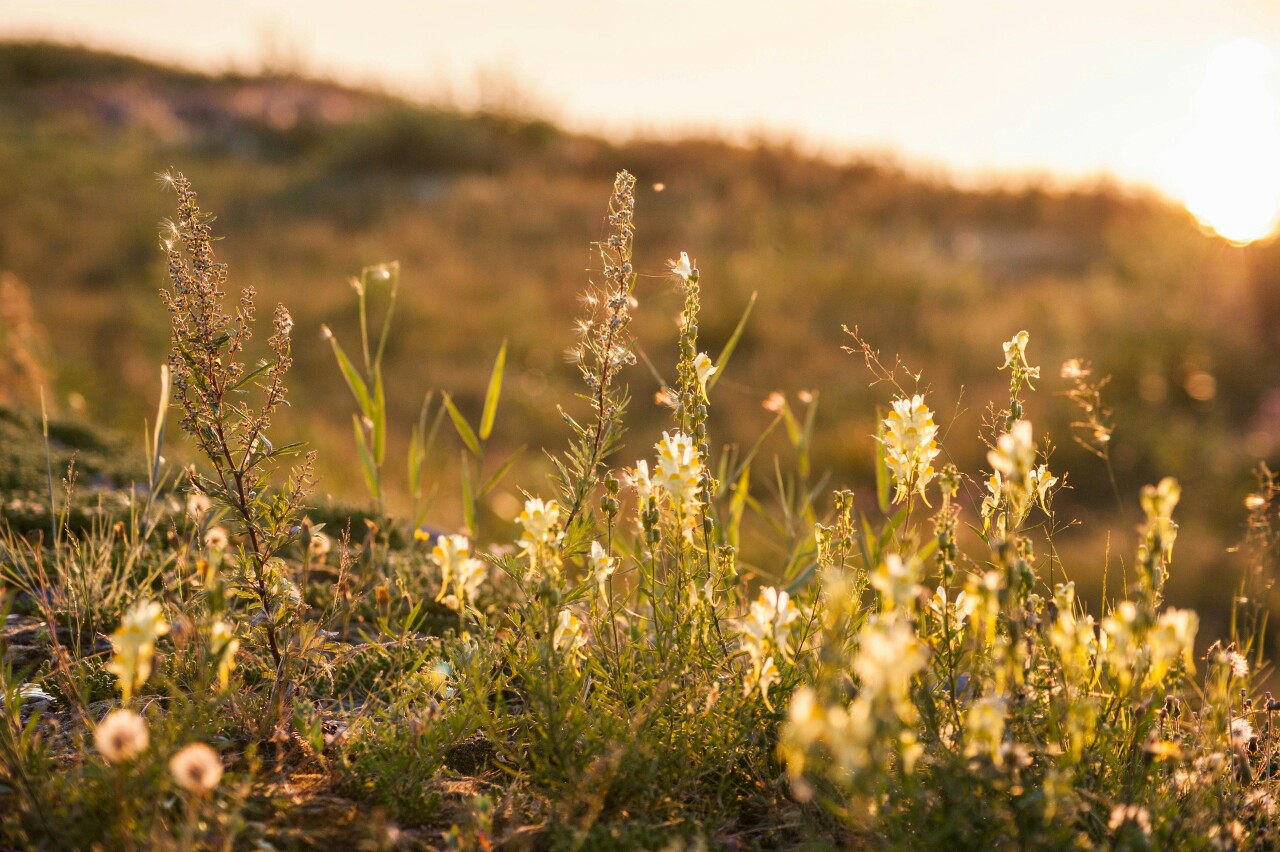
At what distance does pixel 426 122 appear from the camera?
62.2ft

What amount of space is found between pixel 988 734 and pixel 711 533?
1125 mm

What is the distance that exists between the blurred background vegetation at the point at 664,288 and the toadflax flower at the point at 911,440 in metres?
1.54

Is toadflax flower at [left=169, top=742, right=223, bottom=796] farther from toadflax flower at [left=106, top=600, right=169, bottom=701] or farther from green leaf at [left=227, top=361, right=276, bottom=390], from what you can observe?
green leaf at [left=227, top=361, right=276, bottom=390]

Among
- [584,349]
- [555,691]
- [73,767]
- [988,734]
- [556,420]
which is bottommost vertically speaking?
[556,420]

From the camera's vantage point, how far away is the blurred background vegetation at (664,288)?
7.76 metres

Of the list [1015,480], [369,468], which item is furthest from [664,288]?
[1015,480]

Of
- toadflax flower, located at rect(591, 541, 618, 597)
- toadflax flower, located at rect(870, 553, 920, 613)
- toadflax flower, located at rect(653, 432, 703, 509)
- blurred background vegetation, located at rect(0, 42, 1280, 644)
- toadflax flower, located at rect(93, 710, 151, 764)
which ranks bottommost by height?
blurred background vegetation, located at rect(0, 42, 1280, 644)

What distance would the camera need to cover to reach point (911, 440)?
6.82ft

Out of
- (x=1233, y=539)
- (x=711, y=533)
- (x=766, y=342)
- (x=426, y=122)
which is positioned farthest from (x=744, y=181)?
(x=711, y=533)

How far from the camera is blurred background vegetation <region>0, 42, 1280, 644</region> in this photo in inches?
306

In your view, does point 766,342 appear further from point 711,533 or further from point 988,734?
point 988,734

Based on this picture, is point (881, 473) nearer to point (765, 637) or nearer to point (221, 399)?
point (765, 637)

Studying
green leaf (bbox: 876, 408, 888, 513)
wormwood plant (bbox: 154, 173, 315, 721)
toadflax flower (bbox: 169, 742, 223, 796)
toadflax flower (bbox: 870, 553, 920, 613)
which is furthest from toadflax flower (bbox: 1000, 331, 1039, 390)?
toadflax flower (bbox: 169, 742, 223, 796)

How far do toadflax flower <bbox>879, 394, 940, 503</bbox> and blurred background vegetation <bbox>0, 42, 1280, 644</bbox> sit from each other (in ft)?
5.07
